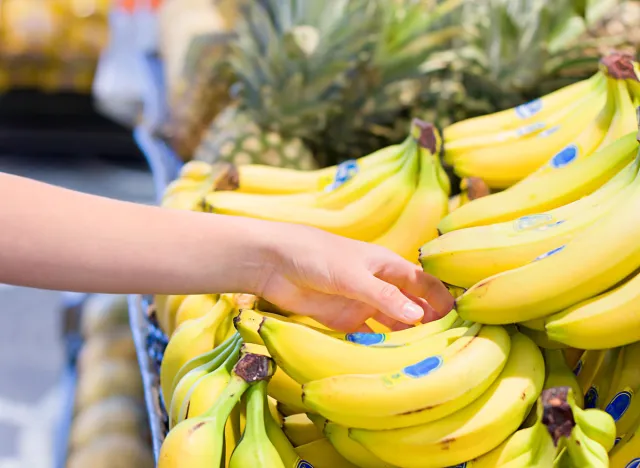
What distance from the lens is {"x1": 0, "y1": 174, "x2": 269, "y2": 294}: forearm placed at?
0.73 meters

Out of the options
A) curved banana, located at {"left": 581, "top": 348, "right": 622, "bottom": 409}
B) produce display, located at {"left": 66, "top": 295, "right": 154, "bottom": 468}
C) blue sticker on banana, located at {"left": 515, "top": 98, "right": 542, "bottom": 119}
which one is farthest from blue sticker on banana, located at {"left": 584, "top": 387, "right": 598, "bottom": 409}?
produce display, located at {"left": 66, "top": 295, "right": 154, "bottom": 468}

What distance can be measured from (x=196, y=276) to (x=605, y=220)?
1.39 feet

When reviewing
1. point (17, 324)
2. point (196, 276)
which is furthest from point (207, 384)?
point (17, 324)

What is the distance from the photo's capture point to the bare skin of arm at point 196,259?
0.74 metres

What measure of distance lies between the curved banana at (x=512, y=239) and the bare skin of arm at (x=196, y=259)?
63 millimetres

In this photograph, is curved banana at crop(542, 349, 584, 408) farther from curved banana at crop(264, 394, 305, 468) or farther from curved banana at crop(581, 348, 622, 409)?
curved banana at crop(264, 394, 305, 468)

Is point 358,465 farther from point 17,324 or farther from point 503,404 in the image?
point 17,324

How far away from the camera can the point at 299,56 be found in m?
1.83

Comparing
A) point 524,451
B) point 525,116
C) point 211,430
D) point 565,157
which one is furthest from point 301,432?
point 525,116

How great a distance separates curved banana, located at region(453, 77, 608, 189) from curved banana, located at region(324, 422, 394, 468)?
0.47 metres

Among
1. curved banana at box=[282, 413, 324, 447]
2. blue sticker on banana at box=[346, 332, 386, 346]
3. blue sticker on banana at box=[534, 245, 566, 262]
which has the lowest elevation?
curved banana at box=[282, 413, 324, 447]

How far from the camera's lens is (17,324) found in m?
2.89

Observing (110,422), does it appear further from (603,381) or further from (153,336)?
(603,381)

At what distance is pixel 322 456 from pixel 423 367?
17 cm
